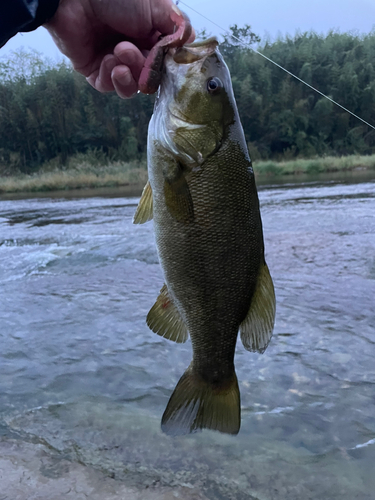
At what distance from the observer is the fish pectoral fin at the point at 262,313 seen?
181 cm

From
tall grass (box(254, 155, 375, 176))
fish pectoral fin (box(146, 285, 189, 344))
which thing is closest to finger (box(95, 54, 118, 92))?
fish pectoral fin (box(146, 285, 189, 344))

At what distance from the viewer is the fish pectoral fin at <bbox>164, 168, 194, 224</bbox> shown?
1703 mm

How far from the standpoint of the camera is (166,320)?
1.95 metres

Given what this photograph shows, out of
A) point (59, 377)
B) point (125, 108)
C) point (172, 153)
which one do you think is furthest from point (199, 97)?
point (125, 108)

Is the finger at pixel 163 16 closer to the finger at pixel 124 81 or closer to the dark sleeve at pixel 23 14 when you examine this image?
the finger at pixel 124 81

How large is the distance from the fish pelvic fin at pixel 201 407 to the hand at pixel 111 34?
1435 millimetres

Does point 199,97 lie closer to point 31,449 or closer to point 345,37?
point 31,449

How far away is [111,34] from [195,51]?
0.98m

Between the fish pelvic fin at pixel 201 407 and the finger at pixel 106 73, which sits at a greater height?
the finger at pixel 106 73

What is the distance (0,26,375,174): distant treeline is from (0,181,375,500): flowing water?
4326 centimetres

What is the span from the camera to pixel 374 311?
3904 millimetres

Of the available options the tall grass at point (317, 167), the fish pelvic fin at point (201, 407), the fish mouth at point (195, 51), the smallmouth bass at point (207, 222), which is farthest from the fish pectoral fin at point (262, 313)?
the tall grass at point (317, 167)

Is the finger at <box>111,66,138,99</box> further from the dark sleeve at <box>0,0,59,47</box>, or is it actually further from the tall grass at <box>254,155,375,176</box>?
the tall grass at <box>254,155,375,176</box>

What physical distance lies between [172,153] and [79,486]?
1493 mm
